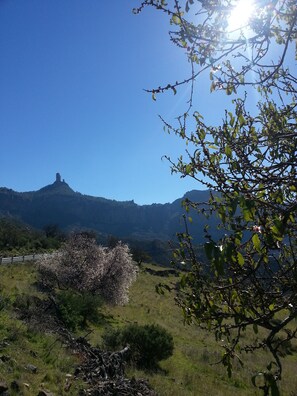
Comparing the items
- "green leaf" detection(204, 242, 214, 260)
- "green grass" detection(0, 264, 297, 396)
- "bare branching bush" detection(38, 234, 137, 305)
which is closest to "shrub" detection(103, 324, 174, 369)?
"green grass" detection(0, 264, 297, 396)

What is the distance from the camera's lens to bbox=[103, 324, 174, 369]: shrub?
53.5 ft

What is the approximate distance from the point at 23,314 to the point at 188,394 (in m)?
7.90

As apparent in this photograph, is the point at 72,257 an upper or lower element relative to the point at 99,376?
upper

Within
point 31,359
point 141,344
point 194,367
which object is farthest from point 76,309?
point 31,359

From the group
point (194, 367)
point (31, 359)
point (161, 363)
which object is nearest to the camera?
point (31, 359)

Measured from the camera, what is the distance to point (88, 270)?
3000 cm

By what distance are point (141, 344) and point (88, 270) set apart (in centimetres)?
1391

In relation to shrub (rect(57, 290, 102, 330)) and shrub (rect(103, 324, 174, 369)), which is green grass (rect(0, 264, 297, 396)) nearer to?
shrub (rect(103, 324, 174, 369))

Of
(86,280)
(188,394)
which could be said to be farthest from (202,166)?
(86,280)

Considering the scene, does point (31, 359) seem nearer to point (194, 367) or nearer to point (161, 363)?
point (161, 363)

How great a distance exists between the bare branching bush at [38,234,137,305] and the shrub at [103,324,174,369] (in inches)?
476

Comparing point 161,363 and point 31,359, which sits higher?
point 31,359

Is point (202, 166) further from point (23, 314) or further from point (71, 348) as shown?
point (23, 314)

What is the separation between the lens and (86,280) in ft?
96.6
